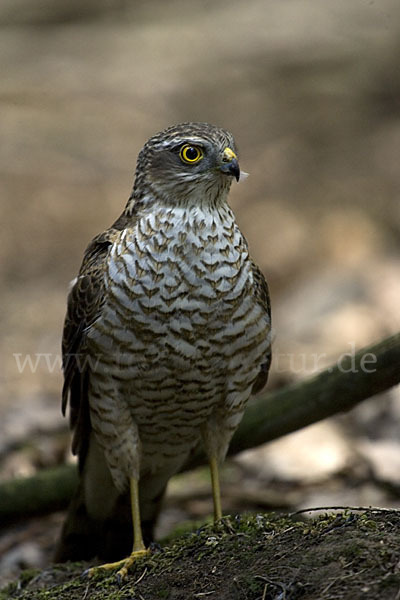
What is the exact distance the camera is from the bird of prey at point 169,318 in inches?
171

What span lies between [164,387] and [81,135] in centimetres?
1076

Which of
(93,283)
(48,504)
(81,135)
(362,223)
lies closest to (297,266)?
(362,223)

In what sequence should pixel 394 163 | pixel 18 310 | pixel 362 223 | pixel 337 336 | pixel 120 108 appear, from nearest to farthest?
pixel 337 336, pixel 18 310, pixel 362 223, pixel 394 163, pixel 120 108

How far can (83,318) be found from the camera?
4.68m

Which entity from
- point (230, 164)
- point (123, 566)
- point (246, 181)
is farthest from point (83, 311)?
point (246, 181)

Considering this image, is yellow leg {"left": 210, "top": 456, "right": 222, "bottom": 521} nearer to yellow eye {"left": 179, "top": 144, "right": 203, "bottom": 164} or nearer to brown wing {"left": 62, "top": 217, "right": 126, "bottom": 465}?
brown wing {"left": 62, "top": 217, "right": 126, "bottom": 465}

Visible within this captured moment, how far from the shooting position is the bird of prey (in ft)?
14.2

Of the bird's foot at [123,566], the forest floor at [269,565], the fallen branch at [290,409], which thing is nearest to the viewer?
the forest floor at [269,565]

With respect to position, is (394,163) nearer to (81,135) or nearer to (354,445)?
(81,135)

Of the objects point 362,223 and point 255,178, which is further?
Answer: point 255,178

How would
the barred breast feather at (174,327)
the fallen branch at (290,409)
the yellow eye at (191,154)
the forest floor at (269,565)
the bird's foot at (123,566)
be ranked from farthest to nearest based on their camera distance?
the fallen branch at (290,409)
the yellow eye at (191,154)
the barred breast feather at (174,327)
the bird's foot at (123,566)
the forest floor at (269,565)

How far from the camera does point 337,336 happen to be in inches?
365

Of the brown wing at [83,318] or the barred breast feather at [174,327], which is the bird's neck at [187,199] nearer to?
the barred breast feather at [174,327]

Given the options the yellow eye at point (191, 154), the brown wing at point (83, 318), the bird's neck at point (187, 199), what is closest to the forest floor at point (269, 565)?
the brown wing at point (83, 318)
